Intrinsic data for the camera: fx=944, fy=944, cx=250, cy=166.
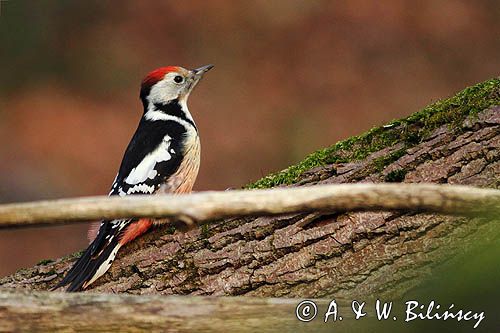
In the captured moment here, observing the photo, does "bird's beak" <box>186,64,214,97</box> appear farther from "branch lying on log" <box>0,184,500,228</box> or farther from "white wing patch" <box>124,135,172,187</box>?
"branch lying on log" <box>0,184,500,228</box>

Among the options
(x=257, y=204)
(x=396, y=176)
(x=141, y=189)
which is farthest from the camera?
(x=141, y=189)

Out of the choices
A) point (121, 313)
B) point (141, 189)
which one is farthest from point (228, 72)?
point (121, 313)

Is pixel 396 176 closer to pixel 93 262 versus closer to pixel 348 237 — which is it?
pixel 348 237

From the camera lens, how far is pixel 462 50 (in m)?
9.90

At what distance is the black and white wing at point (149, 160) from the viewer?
11.9ft

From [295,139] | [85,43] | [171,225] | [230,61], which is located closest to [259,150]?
[295,139]

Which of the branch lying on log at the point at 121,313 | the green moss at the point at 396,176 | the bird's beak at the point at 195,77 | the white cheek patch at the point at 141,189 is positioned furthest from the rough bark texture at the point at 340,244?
the bird's beak at the point at 195,77

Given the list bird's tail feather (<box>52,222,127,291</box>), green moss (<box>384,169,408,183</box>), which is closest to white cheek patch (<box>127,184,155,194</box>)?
bird's tail feather (<box>52,222,127,291</box>)

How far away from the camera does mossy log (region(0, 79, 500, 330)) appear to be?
2584 mm

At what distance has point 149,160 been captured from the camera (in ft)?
12.2

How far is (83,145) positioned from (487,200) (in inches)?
310

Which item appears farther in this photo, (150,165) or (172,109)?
(172,109)

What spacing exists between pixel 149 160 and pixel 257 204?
7.15ft

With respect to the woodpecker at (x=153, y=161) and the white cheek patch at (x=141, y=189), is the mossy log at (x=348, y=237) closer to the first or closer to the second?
the woodpecker at (x=153, y=161)
